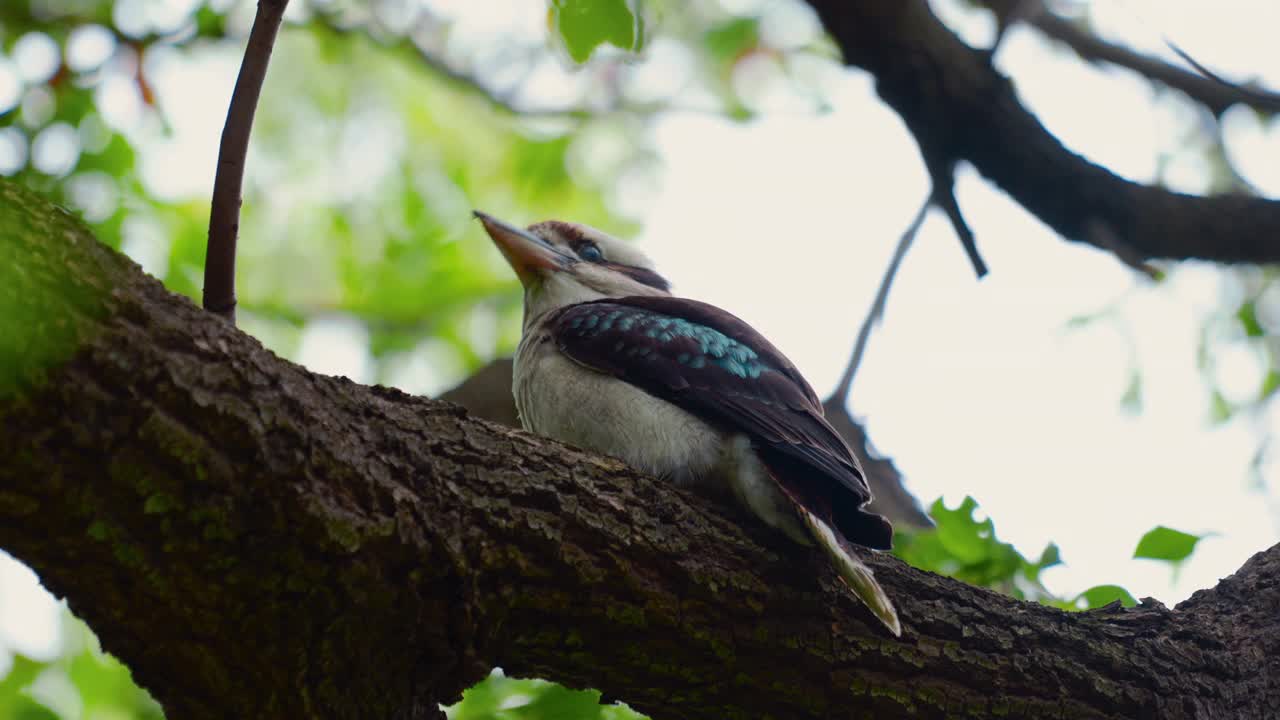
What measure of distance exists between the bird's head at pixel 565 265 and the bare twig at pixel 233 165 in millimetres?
2000

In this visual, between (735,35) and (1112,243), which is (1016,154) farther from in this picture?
(735,35)

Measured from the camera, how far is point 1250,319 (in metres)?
6.44

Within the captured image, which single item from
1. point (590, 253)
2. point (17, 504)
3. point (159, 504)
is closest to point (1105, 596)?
point (590, 253)

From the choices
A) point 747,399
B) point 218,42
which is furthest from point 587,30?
point 218,42

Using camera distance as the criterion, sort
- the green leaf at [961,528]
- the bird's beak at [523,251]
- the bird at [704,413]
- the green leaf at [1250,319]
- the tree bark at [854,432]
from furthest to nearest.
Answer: the green leaf at [1250,319]
the tree bark at [854,432]
the bird's beak at [523,251]
the green leaf at [961,528]
the bird at [704,413]

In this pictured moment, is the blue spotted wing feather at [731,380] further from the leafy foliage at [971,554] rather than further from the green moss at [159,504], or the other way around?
the green moss at [159,504]

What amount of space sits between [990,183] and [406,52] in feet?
18.4

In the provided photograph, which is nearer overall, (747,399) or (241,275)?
(747,399)

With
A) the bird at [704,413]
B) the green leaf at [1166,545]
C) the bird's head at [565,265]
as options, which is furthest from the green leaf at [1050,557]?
the bird's head at [565,265]

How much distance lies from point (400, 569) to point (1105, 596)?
7.97 feet

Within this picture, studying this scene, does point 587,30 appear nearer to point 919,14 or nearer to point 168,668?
point 168,668

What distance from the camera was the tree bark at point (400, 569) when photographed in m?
2.08

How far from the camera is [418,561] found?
2.46 m

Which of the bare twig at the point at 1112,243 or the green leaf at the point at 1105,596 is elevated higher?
the bare twig at the point at 1112,243
